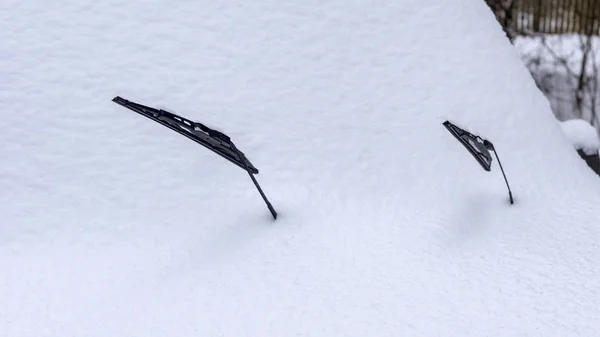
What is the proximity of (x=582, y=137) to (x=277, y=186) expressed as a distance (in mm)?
2753

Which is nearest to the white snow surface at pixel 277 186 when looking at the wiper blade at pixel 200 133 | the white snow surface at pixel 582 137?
the wiper blade at pixel 200 133

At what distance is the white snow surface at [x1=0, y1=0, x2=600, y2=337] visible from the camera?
2.72 meters

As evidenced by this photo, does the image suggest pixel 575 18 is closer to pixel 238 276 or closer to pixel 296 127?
pixel 296 127

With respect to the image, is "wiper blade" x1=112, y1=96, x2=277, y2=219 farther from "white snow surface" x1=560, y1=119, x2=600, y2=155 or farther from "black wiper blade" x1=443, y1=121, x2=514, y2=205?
"white snow surface" x1=560, y1=119, x2=600, y2=155

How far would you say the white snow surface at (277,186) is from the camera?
272 centimetres

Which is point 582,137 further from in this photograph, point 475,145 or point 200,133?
point 200,133

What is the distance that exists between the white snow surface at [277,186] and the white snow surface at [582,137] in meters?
0.89

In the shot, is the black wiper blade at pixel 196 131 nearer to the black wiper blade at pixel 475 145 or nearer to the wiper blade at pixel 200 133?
the wiper blade at pixel 200 133

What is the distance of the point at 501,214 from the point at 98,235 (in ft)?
6.54

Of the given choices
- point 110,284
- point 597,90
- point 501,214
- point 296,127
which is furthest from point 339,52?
point 597,90

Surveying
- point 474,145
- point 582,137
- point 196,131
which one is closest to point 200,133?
point 196,131

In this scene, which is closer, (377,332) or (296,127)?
(377,332)

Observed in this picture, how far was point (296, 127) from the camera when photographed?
3477 mm

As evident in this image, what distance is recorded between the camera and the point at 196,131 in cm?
296
